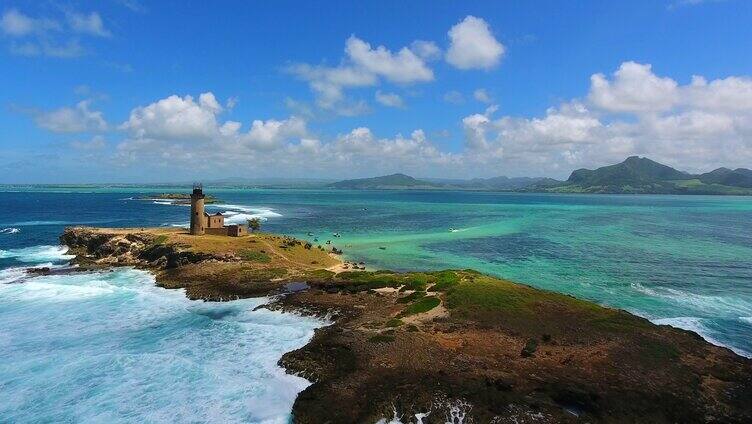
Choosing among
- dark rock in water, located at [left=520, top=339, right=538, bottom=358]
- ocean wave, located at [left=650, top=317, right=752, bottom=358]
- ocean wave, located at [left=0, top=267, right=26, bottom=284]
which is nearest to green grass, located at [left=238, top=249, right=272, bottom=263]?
ocean wave, located at [left=0, top=267, right=26, bottom=284]

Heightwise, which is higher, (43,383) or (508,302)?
(508,302)

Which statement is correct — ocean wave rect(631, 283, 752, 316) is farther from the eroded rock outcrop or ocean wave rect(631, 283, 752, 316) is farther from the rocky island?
the eroded rock outcrop

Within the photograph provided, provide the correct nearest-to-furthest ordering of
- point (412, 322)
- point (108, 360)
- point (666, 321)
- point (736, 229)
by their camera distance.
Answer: point (108, 360)
point (412, 322)
point (666, 321)
point (736, 229)

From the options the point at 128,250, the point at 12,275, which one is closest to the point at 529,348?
the point at 128,250

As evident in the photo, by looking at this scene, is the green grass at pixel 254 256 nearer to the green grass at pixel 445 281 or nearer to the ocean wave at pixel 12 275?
the green grass at pixel 445 281

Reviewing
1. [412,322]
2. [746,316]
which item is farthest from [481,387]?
[746,316]

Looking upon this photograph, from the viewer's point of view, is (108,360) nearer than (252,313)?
Yes

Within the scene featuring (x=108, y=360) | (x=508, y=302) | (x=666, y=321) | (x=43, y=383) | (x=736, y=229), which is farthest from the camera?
(x=736, y=229)

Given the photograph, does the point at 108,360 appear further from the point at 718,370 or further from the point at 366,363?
the point at 718,370

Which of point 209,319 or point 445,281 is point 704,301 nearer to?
point 445,281
